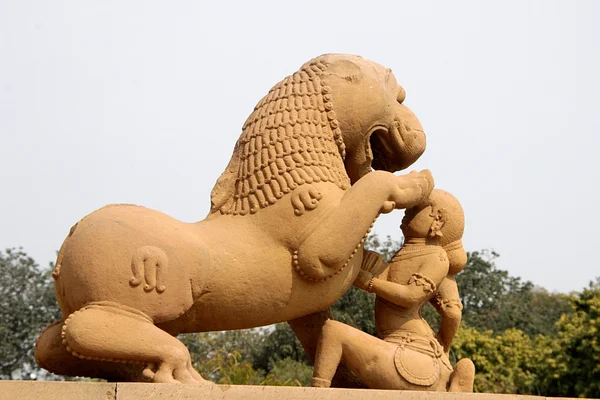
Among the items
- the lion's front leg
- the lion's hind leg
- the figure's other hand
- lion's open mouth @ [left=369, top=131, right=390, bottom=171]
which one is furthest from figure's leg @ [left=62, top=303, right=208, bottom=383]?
lion's open mouth @ [left=369, top=131, right=390, bottom=171]

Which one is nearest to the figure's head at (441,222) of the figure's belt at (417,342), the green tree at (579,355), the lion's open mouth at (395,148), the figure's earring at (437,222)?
the figure's earring at (437,222)

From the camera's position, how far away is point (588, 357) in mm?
15492

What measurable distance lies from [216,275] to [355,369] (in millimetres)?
984

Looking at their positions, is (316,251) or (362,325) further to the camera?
(362,325)

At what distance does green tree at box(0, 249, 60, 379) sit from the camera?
17.9 m

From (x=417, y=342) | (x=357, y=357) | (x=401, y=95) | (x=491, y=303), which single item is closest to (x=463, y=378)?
(x=417, y=342)

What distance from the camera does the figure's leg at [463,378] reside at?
4.54 m

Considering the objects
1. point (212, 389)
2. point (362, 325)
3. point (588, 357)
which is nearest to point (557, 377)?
point (588, 357)

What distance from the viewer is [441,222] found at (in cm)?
487

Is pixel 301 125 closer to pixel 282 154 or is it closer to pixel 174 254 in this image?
pixel 282 154

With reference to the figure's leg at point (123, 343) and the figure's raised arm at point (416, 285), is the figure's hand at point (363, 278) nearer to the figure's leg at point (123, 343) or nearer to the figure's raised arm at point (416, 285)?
the figure's raised arm at point (416, 285)

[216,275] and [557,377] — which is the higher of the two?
[216,275]

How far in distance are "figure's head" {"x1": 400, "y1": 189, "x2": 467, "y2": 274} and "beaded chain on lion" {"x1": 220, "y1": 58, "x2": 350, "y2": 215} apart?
0.54m

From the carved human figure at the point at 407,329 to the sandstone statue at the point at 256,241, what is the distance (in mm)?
221
